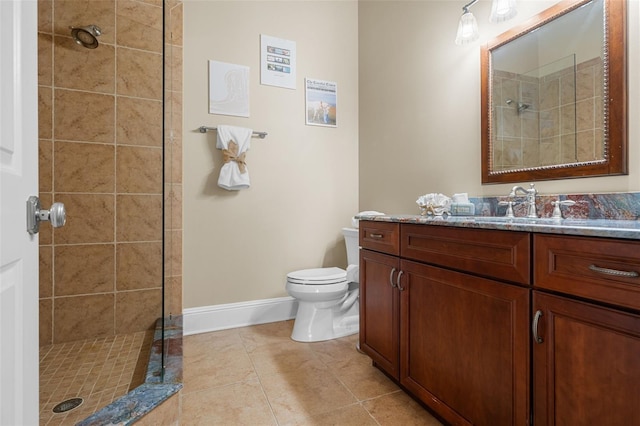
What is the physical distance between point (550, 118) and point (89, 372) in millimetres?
2435

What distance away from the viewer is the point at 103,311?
2.00m

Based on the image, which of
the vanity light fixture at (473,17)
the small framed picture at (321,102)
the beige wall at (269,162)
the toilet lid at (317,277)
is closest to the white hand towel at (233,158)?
the beige wall at (269,162)

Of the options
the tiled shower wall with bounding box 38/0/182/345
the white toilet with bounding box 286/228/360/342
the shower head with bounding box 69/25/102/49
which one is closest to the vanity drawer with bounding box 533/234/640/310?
the white toilet with bounding box 286/228/360/342

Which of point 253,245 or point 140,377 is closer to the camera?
point 140,377

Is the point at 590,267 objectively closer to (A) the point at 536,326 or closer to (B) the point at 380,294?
(A) the point at 536,326

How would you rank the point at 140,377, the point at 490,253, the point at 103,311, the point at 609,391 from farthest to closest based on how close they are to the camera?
the point at 103,311 < the point at 140,377 < the point at 490,253 < the point at 609,391

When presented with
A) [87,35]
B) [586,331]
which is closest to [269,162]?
[87,35]

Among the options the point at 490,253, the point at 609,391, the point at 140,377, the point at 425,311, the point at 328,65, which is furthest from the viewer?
the point at 328,65

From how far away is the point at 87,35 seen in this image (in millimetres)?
1873

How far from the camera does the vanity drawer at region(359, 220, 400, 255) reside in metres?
1.53

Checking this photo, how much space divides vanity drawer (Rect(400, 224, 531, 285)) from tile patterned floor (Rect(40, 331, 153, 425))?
4.42 ft

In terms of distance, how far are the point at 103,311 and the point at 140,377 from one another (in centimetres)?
77

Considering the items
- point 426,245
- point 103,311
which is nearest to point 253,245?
point 103,311

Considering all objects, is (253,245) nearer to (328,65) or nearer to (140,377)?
(140,377)
